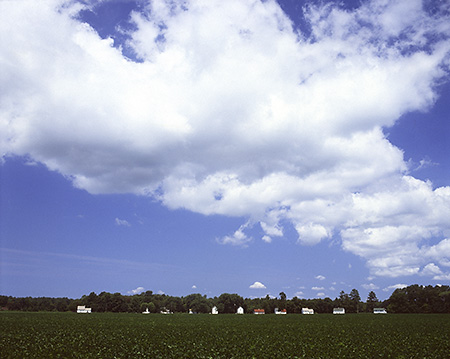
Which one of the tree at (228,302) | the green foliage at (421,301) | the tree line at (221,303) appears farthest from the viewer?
the tree at (228,302)

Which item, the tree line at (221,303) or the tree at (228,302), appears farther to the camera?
the tree at (228,302)

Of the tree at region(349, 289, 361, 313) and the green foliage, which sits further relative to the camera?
the tree at region(349, 289, 361, 313)

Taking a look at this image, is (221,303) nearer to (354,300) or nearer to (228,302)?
(228,302)

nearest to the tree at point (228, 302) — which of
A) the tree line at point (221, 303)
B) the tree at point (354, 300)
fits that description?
the tree line at point (221, 303)

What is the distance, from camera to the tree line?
142m

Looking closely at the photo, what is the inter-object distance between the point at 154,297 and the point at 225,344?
16024 cm

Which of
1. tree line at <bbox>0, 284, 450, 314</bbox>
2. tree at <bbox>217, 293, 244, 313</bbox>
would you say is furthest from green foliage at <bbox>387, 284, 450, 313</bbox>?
tree at <bbox>217, 293, 244, 313</bbox>

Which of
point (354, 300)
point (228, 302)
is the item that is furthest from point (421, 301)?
point (228, 302)

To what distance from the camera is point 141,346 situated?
27141mm

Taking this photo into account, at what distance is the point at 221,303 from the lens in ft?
532

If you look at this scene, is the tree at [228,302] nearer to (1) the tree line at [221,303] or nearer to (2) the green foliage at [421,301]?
(1) the tree line at [221,303]

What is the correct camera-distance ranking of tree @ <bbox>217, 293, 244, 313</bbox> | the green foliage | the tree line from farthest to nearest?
1. tree @ <bbox>217, 293, 244, 313</bbox>
2. the tree line
3. the green foliage

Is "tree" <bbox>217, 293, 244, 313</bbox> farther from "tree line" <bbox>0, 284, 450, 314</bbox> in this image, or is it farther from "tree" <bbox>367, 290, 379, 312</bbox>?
"tree" <bbox>367, 290, 379, 312</bbox>

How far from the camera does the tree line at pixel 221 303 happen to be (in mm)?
142500
